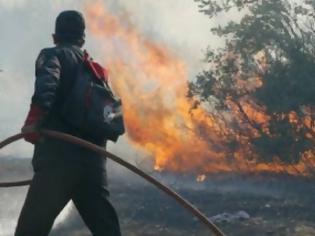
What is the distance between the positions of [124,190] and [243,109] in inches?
185

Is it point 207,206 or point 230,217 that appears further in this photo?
point 207,206

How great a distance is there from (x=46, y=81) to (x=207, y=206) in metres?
12.9

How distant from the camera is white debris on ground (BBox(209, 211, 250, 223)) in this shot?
589 inches

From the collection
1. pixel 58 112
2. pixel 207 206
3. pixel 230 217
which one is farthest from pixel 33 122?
pixel 207 206

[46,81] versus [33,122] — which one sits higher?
[46,81]

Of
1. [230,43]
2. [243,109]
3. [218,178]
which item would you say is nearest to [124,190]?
[218,178]

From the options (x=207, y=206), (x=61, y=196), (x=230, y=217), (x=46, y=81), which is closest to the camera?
(x=46, y=81)

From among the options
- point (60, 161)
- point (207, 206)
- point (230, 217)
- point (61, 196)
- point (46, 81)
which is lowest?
point (230, 217)

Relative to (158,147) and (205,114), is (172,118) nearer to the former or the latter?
(158,147)

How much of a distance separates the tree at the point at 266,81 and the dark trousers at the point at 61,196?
11.3 metres

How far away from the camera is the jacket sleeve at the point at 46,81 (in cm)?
438

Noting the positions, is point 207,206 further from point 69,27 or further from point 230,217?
point 69,27

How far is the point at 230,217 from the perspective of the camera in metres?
15.2

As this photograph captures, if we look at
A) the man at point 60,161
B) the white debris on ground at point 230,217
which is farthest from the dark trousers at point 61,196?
the white debris on ground at point 230,217
